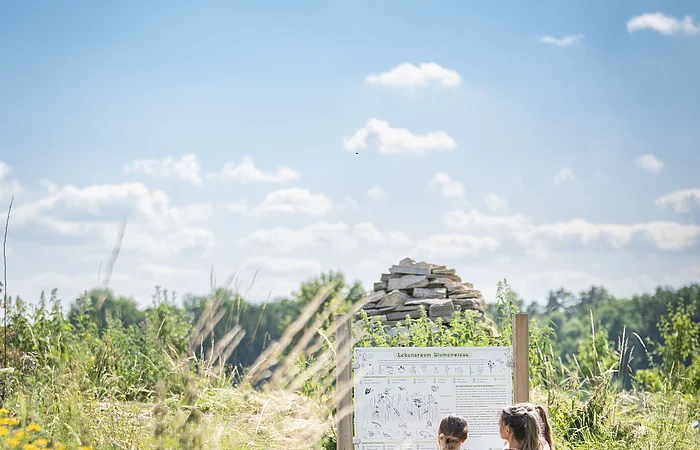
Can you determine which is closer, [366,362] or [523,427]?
[523,427]

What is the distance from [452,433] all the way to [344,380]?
2.64ft

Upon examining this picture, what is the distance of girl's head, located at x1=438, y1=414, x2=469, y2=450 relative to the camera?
454 cm

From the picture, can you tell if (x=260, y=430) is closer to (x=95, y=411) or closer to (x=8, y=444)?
(x=95, y=411)

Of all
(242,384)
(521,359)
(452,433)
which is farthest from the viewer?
(242,384)

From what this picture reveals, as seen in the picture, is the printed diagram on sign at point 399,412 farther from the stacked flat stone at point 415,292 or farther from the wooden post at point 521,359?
the stacked flat stone at point 415,292

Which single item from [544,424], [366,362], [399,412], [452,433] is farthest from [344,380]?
[544,424]

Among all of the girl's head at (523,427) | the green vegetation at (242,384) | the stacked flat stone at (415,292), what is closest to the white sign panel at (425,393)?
the green vegetation at (242,384)

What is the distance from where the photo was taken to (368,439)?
15.5 feet

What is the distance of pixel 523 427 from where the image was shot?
3.96 m

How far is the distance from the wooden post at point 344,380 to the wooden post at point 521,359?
117 centimetres

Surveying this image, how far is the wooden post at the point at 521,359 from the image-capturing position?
4.87 meters

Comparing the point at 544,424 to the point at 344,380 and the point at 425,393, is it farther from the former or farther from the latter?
the point at 344,380

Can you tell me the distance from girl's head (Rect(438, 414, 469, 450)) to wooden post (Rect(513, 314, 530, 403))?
0.54 meters

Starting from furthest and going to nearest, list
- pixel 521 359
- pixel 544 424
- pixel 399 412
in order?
pixel 521 359, pixel 399 412, pixel 544 424
